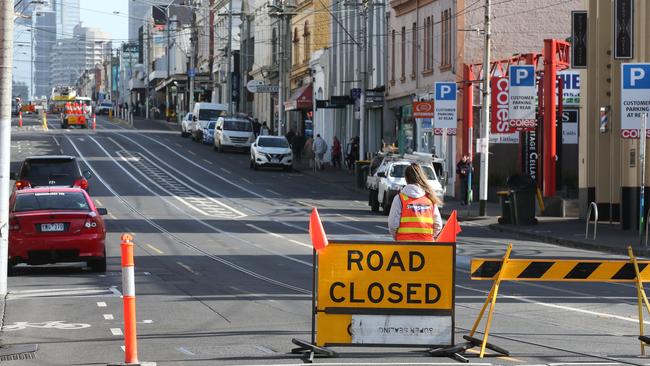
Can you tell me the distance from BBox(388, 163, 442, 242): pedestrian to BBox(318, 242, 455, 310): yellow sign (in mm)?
2239

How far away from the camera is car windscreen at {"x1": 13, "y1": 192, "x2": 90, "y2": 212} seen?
23.2m

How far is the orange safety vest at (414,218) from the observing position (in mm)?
14617

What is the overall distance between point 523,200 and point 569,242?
627 cm

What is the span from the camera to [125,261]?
12.0 meters

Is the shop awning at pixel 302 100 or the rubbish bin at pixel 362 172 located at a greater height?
the shop awning at pixel 302 100

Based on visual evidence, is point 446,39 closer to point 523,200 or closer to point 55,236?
point 523,200

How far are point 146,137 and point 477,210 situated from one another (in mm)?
48842

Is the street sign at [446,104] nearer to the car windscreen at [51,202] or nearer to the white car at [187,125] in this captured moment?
the car windscreen at [51,202]

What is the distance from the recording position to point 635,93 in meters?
30.3

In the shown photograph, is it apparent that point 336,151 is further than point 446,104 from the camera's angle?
Yes

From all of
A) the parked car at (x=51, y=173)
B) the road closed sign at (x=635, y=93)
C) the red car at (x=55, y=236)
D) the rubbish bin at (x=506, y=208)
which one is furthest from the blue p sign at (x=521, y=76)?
the red car at (x=55, y=236)

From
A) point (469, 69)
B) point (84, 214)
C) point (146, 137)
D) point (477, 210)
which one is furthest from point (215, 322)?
point (146, 137)

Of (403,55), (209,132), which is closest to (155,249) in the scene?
(403,55)

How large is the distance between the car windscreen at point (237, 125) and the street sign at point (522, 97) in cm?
3612
